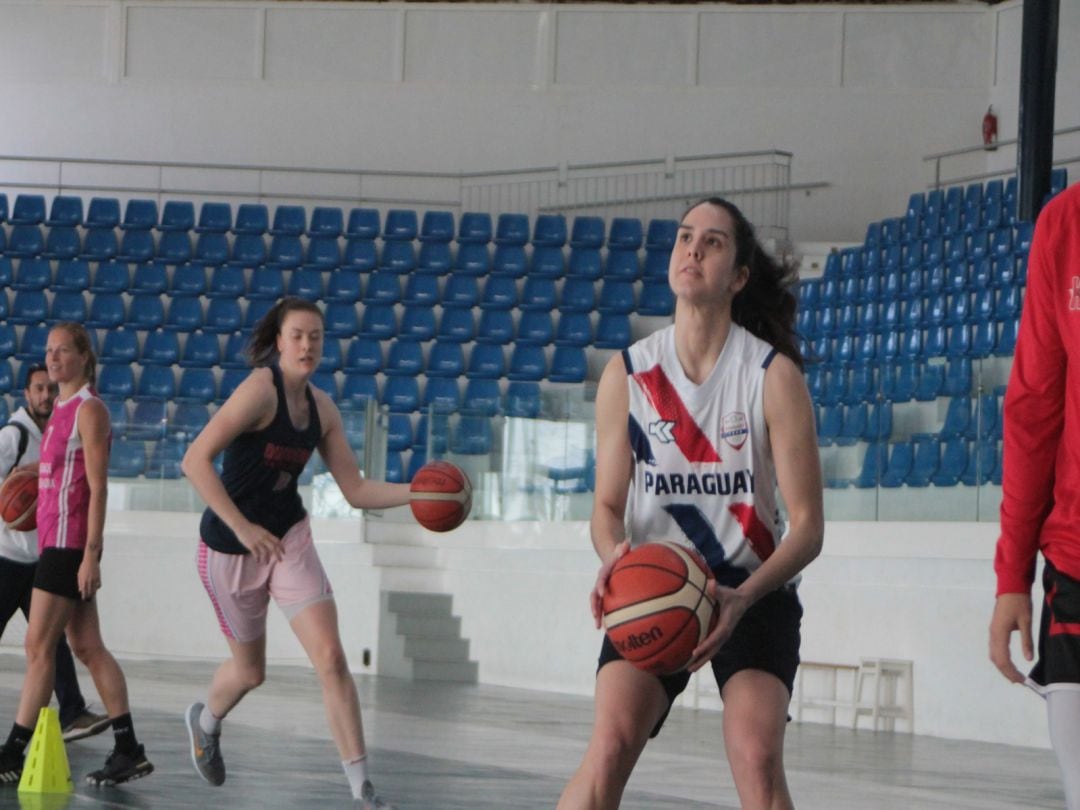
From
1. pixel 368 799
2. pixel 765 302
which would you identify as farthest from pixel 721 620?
pixel 368 799

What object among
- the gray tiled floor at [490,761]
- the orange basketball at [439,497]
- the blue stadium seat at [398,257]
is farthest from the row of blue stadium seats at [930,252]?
the orange basketball at [439,497]

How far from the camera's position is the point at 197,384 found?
2042 centimetres

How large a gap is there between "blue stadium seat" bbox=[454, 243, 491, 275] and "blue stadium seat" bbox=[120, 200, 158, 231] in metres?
3.82

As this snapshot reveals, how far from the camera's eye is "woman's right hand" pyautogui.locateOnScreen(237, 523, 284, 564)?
20.7ft

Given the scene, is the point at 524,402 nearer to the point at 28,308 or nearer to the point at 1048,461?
the point at 28,308

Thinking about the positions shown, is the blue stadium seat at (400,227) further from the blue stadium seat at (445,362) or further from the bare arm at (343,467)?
the bare arm at (343,467)

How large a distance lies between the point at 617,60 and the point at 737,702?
1977cm

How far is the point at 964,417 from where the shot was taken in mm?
11547

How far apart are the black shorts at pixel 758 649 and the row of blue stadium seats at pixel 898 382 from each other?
6698mm

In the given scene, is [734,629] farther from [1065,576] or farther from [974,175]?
[974,175]

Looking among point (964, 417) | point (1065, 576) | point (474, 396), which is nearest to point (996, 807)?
point (964, 417)

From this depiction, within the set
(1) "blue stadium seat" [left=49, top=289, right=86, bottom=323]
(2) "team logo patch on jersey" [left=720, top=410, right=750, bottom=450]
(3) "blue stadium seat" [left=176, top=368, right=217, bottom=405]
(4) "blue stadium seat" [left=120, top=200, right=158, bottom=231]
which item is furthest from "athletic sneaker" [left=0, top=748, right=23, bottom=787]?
(4) "blue stadium seat" [left=120, top=200, right=158, bottom=231]

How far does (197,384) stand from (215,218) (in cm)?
265

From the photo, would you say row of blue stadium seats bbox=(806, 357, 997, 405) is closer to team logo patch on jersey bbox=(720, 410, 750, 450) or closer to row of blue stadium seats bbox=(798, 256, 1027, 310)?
row of blue stadium seats bbox=(798, 256, 1027, 310)
